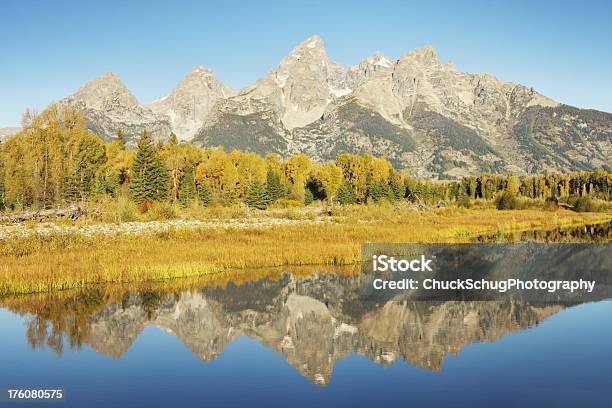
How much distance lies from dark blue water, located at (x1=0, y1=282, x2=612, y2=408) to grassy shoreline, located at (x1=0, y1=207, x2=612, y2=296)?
3.96m

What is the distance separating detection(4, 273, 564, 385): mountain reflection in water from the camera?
58.5 feet

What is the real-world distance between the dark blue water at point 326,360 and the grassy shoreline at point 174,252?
13.0 ft

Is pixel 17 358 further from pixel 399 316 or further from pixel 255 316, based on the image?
pixel 399 316

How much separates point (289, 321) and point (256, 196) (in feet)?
217

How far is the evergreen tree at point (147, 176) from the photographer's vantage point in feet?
239

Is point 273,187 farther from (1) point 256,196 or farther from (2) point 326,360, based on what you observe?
(2) point 326,360

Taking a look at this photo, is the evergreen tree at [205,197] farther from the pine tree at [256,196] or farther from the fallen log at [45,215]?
the fallen log at [45,215]

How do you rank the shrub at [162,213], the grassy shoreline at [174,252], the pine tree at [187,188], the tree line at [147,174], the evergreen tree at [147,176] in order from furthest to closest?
1. the pine tree at [187,188]
2. the evergreen tree at [147,176]
3. the tree line at [147,174]
4. the shrub at [162,213]
5. the grassy shoreline at [174,252]

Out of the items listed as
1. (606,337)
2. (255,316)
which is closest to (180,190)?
(255,316)

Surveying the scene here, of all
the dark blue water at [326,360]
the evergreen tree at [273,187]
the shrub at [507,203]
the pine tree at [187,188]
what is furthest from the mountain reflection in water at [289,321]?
the shrub at [507,203]

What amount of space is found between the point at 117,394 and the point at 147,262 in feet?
50.6

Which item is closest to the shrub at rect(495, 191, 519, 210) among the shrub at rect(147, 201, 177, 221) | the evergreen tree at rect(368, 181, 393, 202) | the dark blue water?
the evergreen tree at rect(368, 181, 393, 202)

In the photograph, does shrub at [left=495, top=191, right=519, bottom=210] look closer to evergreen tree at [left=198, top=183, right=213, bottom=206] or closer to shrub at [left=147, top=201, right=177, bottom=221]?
evergreen tree at [left=198, top=183, right=213, bottom=206]

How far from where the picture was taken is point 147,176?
242 ft
